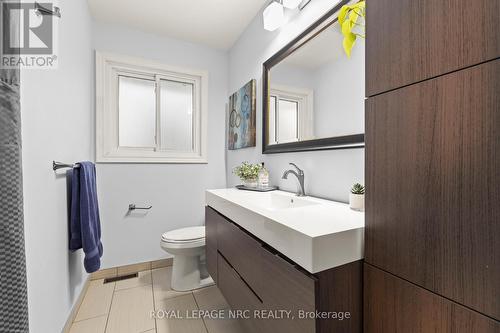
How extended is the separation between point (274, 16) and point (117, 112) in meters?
1.77

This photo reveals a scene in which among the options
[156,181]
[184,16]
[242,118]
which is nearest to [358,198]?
[242,118]

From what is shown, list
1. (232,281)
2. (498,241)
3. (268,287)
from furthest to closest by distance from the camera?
1. (232,281)
2. (268,287)
3. (498,241)

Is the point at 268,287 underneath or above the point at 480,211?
underneath

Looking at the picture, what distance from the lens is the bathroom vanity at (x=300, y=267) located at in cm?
71

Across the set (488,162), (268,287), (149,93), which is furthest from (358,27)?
(149,93)

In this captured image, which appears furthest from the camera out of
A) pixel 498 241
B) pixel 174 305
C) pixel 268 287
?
pixel 174 305

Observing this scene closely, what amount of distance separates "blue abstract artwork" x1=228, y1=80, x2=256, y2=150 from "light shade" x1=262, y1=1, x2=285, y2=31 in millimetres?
496

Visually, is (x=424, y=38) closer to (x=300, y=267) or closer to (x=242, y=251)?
(x=300, y=267)

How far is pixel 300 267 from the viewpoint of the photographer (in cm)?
77

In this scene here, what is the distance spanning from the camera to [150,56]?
2.39 m

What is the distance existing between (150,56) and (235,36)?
930 millimetres

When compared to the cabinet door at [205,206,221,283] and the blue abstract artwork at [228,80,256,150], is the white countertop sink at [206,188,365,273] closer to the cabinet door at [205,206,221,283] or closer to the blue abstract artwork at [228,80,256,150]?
the cabinet door at [205,206,221,283]

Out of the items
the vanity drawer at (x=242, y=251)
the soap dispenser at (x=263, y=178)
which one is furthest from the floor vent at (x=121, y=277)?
the soap dispenser at (x=263, y=178)

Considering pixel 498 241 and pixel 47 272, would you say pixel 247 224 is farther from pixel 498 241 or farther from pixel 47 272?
pixel 47 272
